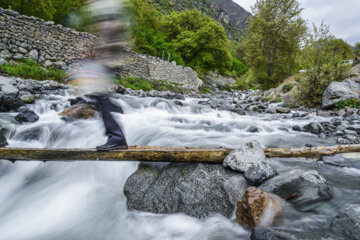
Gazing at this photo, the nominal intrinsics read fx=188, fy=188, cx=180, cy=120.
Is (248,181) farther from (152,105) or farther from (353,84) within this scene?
(353,84)

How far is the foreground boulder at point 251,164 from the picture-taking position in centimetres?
222

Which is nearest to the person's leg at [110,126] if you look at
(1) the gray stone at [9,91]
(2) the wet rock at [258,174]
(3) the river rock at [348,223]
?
(2) the wet rock at [258,174]

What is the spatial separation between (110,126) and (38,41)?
1227cm

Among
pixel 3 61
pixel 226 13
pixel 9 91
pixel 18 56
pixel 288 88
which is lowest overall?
pixel 9 91

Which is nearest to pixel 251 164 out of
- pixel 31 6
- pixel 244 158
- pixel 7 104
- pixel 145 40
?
pixel 244 158

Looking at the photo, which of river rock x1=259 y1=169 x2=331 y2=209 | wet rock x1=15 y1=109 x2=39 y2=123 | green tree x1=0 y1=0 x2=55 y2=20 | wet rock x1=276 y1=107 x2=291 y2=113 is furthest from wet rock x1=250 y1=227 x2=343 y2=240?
green tree x1=0 y1=0 x2=55 y2=20

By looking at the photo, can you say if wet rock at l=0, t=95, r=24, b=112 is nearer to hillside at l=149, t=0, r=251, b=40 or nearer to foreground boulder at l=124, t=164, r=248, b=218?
foreground boulder at l=124, t=164, r=248, b=218

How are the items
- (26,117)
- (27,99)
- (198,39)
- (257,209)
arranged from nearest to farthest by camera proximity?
(257,209)
(26,117)
(27,99)
(198,39)

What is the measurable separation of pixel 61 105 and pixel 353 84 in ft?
41.7

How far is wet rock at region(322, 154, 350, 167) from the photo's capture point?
284 cm

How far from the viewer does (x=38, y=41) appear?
11227mm

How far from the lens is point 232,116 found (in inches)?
335

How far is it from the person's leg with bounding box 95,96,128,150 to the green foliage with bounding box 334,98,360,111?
9647 mm

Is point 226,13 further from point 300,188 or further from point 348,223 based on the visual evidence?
point 348,223
